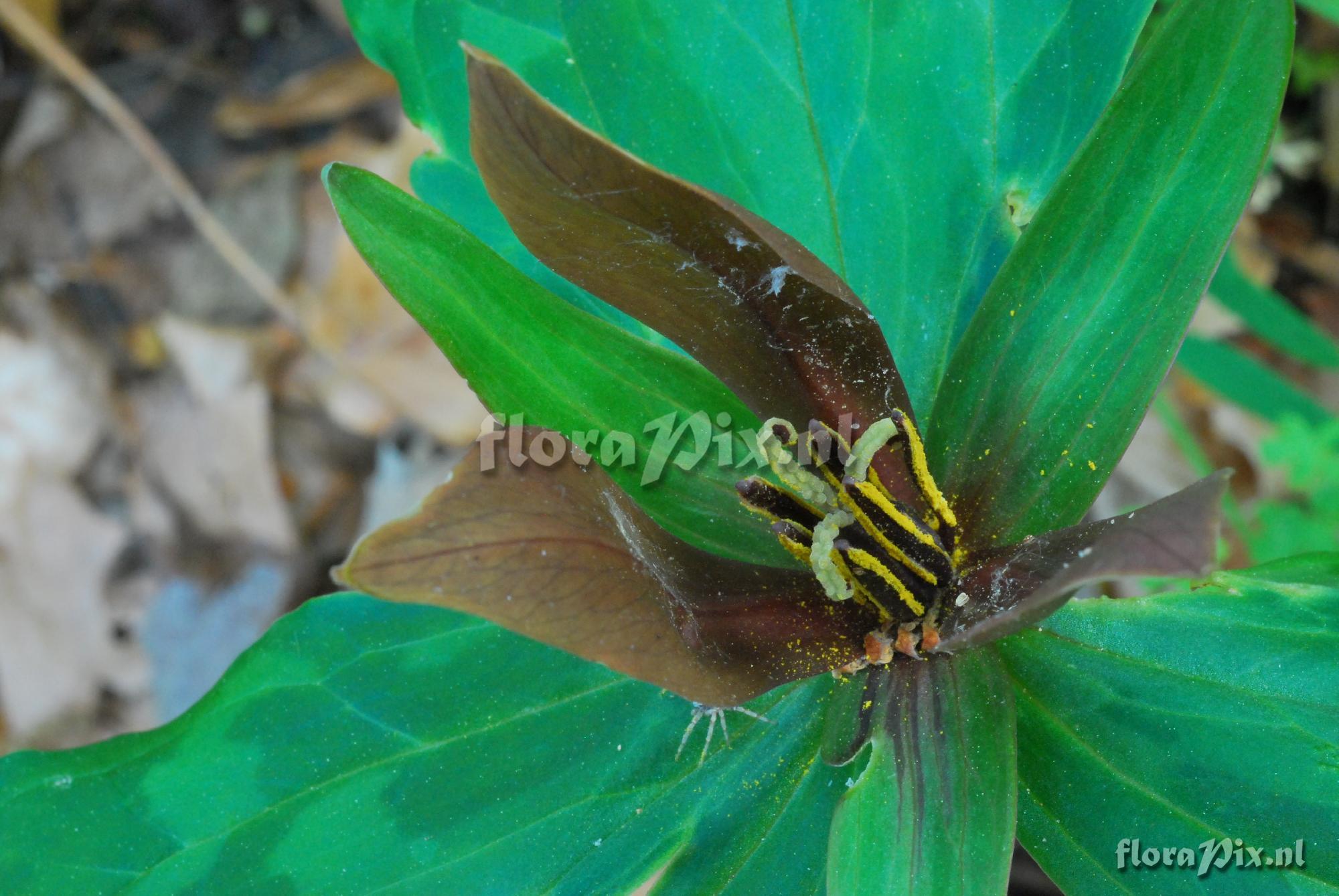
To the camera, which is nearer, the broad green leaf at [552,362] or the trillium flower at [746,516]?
the trillium flower at [746,516]

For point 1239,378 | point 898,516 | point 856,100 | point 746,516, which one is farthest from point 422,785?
point 1239,378

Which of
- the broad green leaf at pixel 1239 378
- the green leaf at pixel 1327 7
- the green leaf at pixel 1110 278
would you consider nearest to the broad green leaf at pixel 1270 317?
the broad green leaf at pixel 1239 378

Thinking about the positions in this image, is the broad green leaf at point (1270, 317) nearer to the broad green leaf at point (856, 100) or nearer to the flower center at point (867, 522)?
→ the broad green leaf at point (856, 100)

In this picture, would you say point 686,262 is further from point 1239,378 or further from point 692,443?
point 1239,378

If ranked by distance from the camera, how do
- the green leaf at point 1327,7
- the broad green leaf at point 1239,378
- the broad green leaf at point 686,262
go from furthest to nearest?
the broad green leaf at point 1239,378 < the green leaf at point 1327,7 < the broad green leaf at point 686,262

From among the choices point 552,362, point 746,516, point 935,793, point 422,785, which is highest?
point 552,362

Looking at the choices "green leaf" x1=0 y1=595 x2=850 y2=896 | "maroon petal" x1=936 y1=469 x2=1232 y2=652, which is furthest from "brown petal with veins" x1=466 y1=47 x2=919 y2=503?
"green leaf" x1=0 y1=595 x2=850 y2=896
